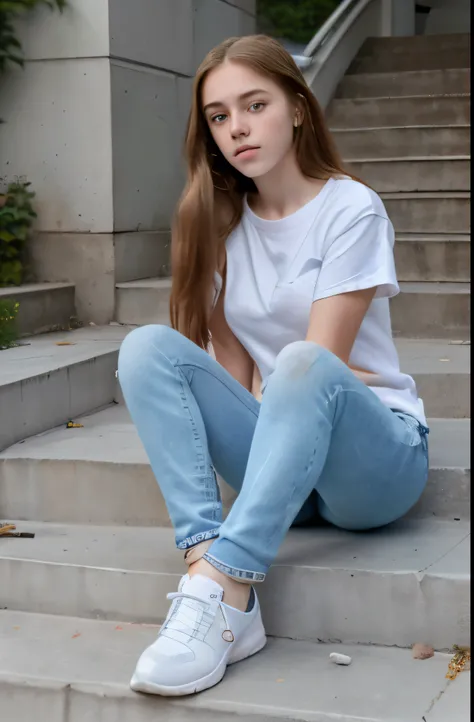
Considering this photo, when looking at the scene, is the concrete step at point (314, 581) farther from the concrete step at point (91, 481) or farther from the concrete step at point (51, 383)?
the concrete step at point (51, 383)

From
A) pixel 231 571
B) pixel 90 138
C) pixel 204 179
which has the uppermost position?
pixel 90 138

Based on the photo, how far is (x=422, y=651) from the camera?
219cm

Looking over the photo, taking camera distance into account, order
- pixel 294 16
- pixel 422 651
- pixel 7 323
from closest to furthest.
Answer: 1. pixel 422 651
2. pixel 7 323
3. pixel 294 16

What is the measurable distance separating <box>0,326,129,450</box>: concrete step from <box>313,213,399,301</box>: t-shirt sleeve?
119 cm

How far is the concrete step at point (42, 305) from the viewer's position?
4293 millimetres

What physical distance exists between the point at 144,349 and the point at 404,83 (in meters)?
5.15

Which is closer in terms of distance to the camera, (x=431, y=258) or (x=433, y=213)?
(x=431, y=258)

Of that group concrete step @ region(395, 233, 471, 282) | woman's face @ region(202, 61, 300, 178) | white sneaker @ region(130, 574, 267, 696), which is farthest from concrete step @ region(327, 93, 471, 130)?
white sneaker @ region(130, 574, 267, 696)

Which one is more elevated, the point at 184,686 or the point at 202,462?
the point at 202,462

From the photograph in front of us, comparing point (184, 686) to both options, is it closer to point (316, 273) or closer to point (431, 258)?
point (316, 273)

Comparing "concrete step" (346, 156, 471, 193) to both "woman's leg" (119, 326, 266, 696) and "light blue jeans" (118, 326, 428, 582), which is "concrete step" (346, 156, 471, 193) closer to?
"light blue jeans" (118, 326, 428, 582)

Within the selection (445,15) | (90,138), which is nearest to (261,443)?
(90,138)

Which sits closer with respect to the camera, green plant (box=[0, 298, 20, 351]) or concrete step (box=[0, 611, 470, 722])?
concrete step (box=[0, 611, 470, 722])

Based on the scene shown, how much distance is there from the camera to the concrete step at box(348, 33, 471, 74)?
7.27m
